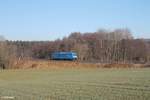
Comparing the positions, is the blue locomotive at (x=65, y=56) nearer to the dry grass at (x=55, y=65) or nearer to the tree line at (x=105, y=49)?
the tree line at (x=105, y=49)

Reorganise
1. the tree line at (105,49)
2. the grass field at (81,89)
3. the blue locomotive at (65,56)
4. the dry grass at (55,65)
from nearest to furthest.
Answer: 1. the grass field at (81,89)
2. the dry grass at (55,65)
3. the blue locomotive at (65,56)
4. the tree line at (105,49)

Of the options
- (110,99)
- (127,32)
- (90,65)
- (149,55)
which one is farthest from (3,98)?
(127,32)

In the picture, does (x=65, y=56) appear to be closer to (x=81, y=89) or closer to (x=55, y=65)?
(x=55, y=65)

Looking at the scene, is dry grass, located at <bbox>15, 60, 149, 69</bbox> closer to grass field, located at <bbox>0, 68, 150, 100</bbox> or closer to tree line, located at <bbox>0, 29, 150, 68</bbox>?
tree line, located at <bbox>0, 29, 150, 68</bbox>

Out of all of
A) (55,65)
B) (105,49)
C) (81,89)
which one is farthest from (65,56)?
(81,89)

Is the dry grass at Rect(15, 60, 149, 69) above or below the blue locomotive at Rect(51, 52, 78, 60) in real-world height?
below

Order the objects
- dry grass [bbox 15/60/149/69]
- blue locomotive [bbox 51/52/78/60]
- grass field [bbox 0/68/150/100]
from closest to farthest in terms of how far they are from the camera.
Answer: grass field [bbox 0/68/150/100], dry grass [bbox 15/60/149/69], blue locomotive [bbox 51/52/78/60]

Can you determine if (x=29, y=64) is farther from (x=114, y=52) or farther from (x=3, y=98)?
(x=3, y=98)

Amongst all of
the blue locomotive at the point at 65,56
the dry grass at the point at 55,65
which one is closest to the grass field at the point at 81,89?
the dry grass at the point at 55,65

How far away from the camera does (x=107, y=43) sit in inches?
5162

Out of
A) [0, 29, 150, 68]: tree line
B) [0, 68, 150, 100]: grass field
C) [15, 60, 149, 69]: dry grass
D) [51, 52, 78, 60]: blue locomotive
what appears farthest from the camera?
[0, 29, 150, 68]: tree line

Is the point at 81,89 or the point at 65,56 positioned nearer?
the point at 81,89

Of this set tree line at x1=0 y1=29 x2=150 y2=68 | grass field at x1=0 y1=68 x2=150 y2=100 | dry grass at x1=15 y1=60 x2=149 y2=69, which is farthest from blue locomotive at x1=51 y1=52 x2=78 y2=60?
grass field at x1=0 y1=68 x2=150 y2=100

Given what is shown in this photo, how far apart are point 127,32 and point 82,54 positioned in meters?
39.5
